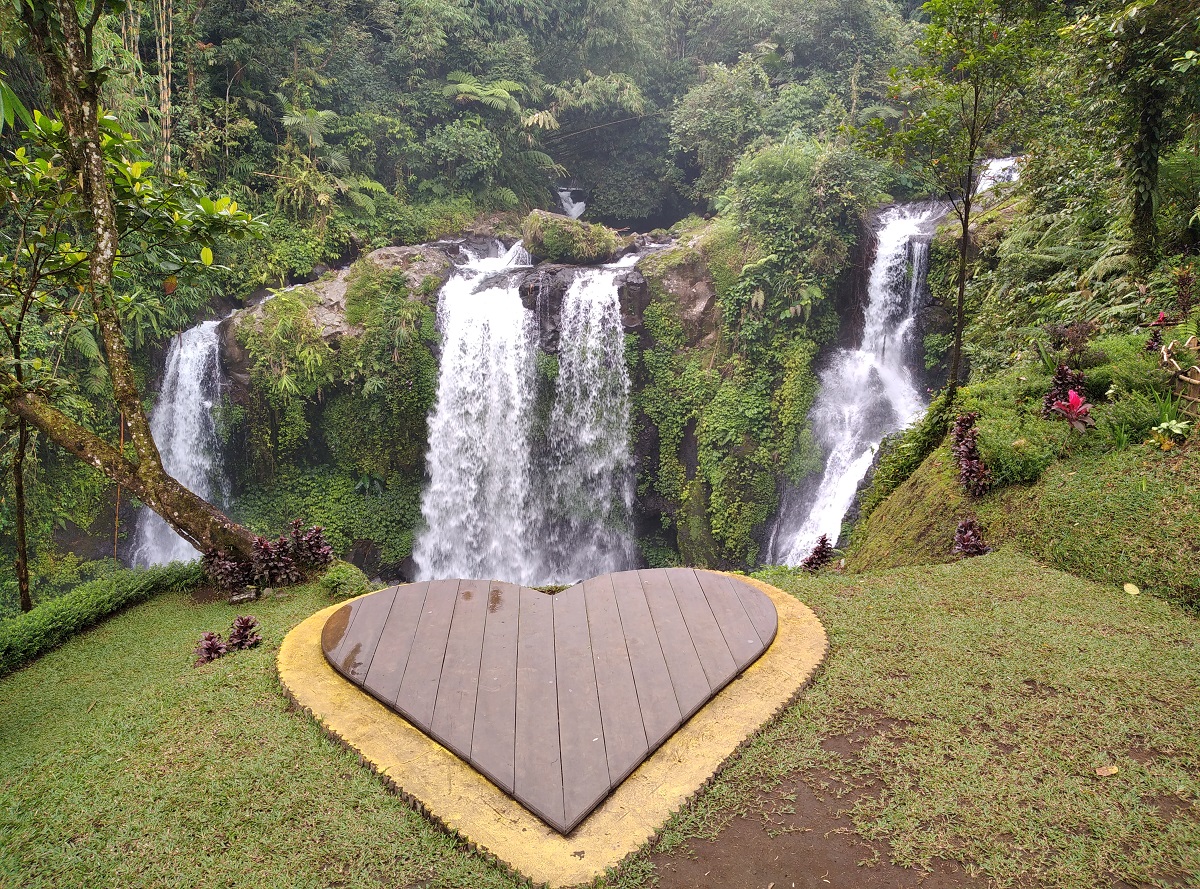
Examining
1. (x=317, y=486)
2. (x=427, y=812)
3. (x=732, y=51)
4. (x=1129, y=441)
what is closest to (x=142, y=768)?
(x=427, y=812)

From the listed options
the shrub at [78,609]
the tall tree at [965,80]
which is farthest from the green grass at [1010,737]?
the shrub at [78,609]

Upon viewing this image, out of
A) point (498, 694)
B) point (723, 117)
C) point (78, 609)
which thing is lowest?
point (78, 609)

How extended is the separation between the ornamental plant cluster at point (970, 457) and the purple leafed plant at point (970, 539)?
Result: 1.00 feet

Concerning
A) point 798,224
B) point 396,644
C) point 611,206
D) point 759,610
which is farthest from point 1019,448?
point 611,206

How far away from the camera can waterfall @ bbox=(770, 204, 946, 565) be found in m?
10.5

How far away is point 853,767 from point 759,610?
137 cm

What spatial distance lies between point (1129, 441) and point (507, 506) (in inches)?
392

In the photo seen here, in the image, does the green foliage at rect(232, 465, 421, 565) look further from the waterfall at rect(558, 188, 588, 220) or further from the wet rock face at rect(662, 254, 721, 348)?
the waterfall at rect(558, 188, 588, 220)

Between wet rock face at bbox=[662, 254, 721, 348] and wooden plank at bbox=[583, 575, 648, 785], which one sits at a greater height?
wet rock face at bbox=[662, 254, 721, 348]

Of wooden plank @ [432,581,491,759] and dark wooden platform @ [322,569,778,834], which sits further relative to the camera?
wooden plank @ [432,581,491,759]

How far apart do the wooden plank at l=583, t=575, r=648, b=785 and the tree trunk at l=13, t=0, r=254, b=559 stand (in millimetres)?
3222

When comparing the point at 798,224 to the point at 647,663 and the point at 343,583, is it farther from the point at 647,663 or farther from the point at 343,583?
the point at 647,663

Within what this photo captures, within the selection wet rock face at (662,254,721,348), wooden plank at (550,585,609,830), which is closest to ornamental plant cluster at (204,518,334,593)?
wooden plank at (550,585,609,830)

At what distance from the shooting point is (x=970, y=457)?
537cm
